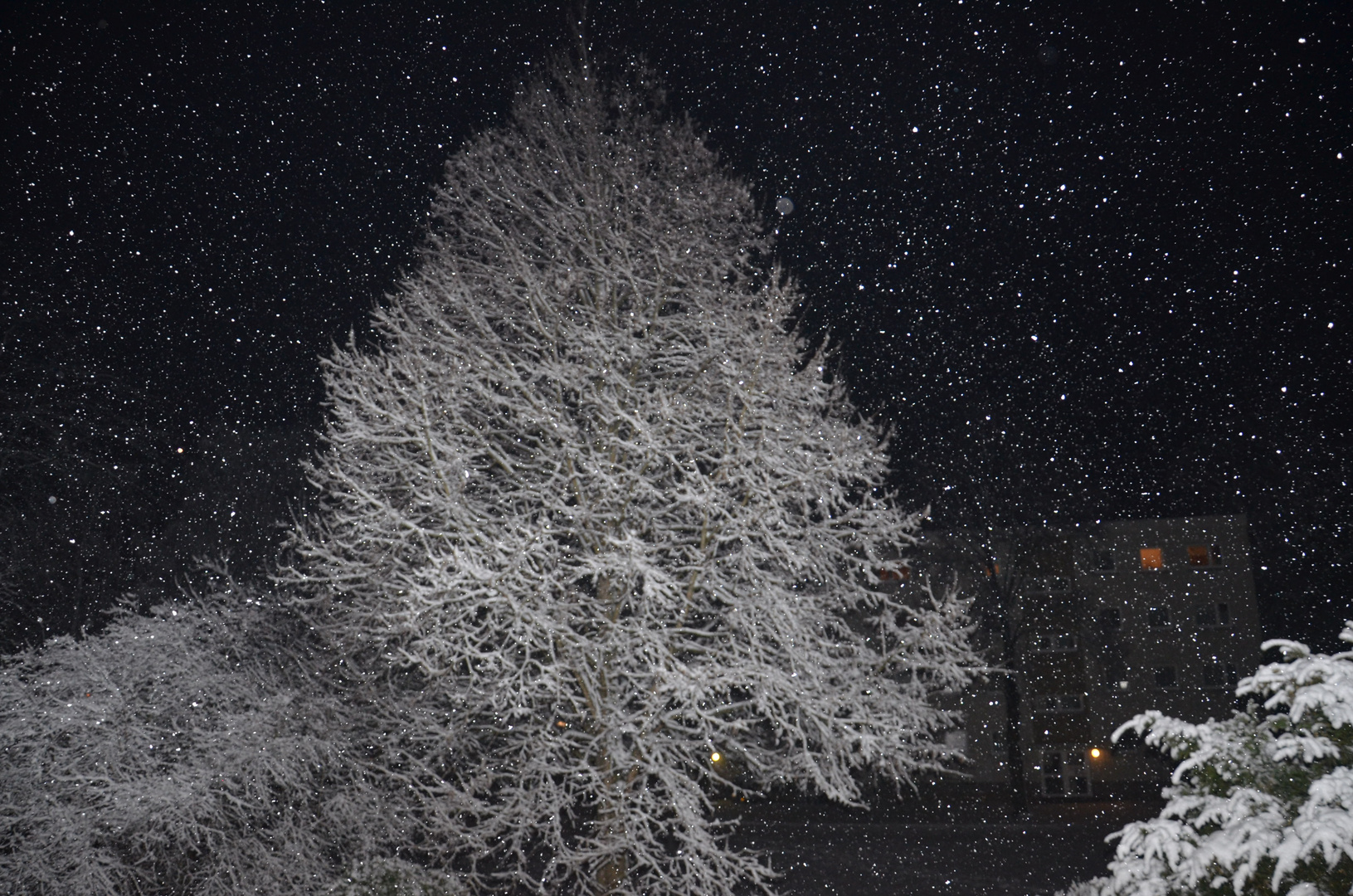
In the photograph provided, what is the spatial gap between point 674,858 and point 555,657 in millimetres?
1947

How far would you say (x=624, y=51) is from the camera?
10.1 m

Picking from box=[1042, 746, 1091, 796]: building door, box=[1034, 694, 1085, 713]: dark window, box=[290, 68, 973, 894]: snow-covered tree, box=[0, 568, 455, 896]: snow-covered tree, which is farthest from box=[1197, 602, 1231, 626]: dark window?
box=[0, 568, 455, 896]: snow-covered tree

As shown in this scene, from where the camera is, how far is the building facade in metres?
31.4

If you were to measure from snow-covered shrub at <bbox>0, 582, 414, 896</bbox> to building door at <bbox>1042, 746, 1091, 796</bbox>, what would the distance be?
28.2 metres

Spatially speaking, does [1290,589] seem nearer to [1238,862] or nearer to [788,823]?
[788,823]

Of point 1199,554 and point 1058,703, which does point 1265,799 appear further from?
point 1199,554

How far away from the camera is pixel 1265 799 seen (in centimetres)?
525

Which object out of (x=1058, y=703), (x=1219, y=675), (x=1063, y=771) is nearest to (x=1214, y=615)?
(x=1219, y=675)

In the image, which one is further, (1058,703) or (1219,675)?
(1058,703)

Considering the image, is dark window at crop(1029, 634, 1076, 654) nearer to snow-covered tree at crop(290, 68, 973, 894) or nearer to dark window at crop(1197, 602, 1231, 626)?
dark window at crop(1197, 602, 1231, 626)

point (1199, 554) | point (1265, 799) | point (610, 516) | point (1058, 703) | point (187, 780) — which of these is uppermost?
point (1199, 554)

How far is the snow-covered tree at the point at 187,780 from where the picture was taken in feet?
29.3

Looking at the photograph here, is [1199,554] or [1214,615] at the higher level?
[1199,554]

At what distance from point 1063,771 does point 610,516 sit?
29.0 meters
